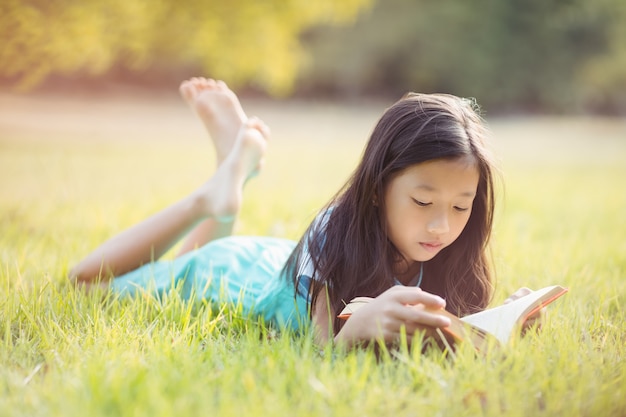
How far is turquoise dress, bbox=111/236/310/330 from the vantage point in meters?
2.01

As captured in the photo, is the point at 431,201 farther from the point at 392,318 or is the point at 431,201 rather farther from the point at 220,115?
the point at 220,115

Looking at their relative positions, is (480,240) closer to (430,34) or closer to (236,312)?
(236,312)

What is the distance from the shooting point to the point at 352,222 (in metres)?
1.84

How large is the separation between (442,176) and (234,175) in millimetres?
914

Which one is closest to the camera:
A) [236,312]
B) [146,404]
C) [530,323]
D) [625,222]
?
[146,404]

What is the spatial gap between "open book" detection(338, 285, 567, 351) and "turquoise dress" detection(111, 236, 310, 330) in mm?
413

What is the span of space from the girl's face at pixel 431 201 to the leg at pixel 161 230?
754mm

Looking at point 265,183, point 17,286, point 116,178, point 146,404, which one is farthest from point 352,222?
point 116,178

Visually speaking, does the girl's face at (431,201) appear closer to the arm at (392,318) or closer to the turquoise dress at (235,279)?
the arm at (392,318)

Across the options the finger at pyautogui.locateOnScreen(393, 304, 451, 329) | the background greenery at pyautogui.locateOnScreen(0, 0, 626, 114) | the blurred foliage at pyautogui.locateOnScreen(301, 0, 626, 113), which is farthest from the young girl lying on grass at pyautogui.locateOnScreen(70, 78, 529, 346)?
the blurred foliage at pyautogui.locateOnScreen(301, 0, 626, 113)

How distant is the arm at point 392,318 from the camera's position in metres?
1.49

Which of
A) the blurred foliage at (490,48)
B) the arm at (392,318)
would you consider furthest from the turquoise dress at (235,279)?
the blurred foliage at (490,48)

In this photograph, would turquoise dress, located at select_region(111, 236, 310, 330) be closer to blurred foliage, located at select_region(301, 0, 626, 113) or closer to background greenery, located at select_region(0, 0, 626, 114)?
background greenery, located at select_region(0, 0, 626, 114)

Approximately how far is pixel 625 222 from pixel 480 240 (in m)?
2.39
